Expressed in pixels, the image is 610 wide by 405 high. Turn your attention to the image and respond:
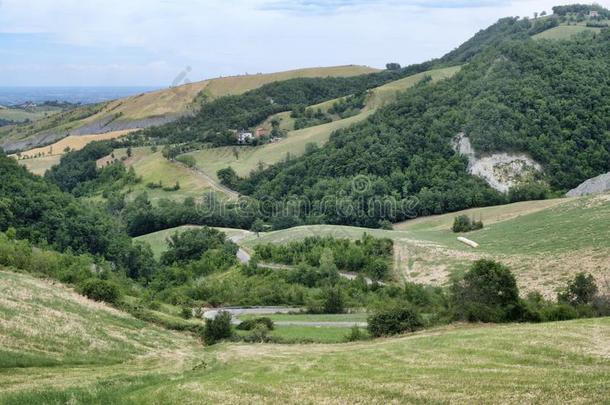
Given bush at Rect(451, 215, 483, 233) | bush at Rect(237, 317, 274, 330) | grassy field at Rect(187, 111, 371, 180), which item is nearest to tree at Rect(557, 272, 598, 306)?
bush at Rect(237, 317, 274, 330)

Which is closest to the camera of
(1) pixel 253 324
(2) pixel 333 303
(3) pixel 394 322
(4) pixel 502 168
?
(3) pixel 394 322

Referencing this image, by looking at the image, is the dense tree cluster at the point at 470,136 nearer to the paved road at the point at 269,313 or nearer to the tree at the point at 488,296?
the paved road at the point at 269,313

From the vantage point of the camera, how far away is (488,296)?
3872cm

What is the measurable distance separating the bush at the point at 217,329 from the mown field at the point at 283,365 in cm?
155

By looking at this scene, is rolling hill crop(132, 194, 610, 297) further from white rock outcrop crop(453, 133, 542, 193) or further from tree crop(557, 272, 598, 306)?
white rock outcrop crop(453, 133, 542, 193)

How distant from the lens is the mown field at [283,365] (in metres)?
19.3

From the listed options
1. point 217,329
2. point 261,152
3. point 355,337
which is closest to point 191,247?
point 217,329

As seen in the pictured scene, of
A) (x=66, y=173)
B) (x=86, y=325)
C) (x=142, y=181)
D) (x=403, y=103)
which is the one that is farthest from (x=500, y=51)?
(x=86, y=325)

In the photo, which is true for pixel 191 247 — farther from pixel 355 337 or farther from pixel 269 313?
Result: pixel 355 337

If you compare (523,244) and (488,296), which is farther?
(523,244)

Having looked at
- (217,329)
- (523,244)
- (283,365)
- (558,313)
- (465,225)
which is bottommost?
(465,225)

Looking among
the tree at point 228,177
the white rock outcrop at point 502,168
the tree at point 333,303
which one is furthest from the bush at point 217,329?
the tree at point 228,177

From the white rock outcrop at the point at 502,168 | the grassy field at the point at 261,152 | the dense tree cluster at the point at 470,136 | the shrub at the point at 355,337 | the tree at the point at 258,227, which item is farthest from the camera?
the grassy field at the point at 261,152

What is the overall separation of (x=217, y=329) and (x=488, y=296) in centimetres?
1634
